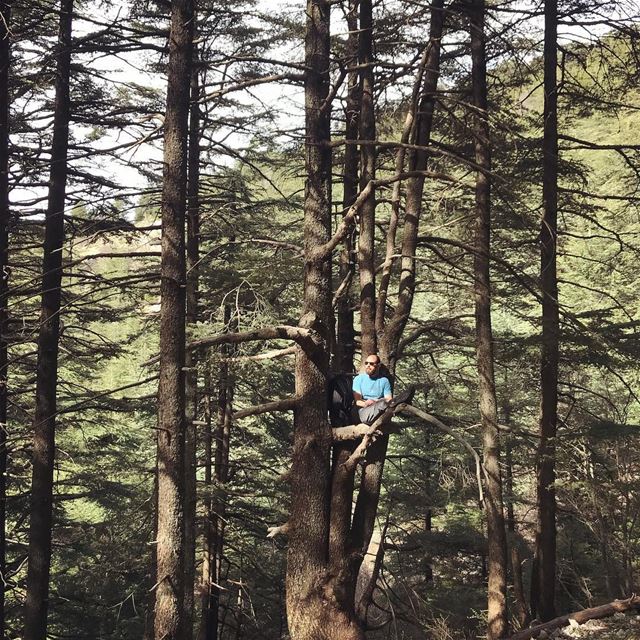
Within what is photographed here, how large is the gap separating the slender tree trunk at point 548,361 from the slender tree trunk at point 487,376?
1.15 m

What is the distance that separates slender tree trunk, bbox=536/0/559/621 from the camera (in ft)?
30.9

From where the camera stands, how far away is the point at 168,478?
21.3ft

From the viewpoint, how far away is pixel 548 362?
9.62 metres

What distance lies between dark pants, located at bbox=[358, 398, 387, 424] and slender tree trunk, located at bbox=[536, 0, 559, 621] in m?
4.13

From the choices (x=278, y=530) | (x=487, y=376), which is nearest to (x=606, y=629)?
(x=487, y=376)

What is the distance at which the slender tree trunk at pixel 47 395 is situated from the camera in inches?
375

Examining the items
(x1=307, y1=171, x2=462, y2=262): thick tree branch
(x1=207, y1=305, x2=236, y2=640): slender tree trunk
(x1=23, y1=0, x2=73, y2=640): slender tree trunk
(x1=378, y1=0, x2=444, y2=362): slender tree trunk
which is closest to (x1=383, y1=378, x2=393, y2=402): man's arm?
(x1=378, y1=0, x2=444, y2=362): slender tree trunk

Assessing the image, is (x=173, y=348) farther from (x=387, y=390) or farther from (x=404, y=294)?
(x=404, y=294)

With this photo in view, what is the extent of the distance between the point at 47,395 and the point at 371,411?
6.13m

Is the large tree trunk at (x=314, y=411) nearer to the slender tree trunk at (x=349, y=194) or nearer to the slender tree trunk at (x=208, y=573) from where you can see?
the slender tree trunk at (x=349, y=194)

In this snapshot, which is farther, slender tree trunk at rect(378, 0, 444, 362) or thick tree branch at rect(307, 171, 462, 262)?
slender tree trunk at rect(378, 0, 444, 362)

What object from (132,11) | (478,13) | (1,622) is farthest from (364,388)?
(1,622)

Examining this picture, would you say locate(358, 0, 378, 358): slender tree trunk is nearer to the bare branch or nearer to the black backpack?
the black backpack

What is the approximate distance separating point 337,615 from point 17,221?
9.35 metres
